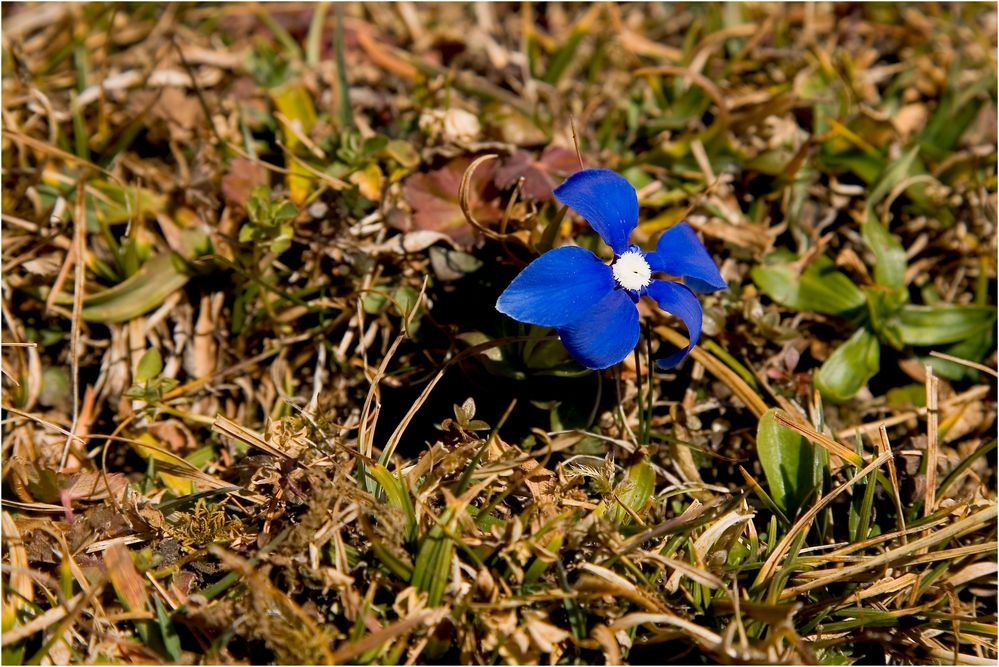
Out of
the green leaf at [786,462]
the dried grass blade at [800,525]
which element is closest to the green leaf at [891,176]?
the green leaf at [786,462]

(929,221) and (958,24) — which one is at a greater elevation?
(958,24)

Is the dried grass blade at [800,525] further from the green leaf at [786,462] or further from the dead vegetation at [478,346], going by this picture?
the green leaf at [786,462]

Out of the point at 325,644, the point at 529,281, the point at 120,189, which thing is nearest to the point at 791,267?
the point at 529,281

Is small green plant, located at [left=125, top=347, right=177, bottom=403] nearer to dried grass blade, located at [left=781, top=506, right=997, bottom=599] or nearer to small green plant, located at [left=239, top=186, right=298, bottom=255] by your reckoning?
small green plant, located at [left=239, top=186, right=298, bottom=255]

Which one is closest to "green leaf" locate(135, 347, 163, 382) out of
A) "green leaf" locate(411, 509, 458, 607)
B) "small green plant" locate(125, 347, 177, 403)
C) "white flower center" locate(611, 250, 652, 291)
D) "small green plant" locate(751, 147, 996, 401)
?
"small green plant" locate(125, 347, 177, 403)

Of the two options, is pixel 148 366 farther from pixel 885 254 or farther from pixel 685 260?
pixel 885 254

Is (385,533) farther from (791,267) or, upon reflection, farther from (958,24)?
(958,24)

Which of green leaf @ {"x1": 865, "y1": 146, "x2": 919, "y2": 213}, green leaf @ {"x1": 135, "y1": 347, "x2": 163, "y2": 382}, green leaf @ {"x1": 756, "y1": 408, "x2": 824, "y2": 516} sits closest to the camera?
green leaf @ {"x1": 756, "y1": 408, "x2": 824, "y2": 516}
